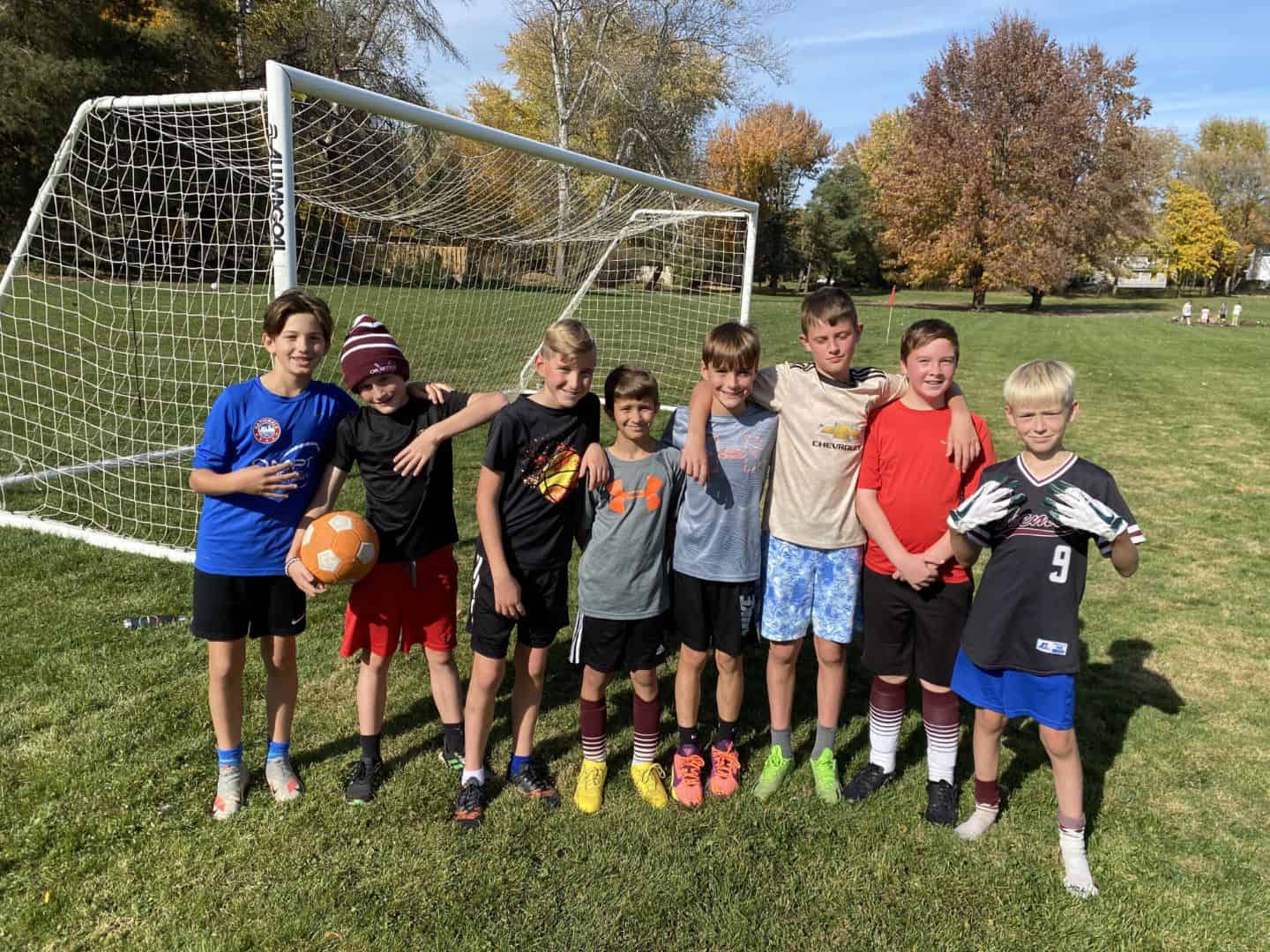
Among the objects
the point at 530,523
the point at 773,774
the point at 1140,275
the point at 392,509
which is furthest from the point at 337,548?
the point at 1140,275

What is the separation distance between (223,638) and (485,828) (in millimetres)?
1125

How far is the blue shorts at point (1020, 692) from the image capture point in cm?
249

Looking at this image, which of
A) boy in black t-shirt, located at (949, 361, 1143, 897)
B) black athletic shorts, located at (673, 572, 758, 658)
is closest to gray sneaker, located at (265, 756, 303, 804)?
black athletic shorts, located at (673, 572, 758, 658)

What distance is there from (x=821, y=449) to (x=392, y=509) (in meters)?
1.56

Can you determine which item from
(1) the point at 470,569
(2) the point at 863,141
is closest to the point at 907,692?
(1) the point at 470,569

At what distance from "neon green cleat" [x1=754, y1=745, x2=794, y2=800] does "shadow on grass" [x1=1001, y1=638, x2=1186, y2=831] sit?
84cm

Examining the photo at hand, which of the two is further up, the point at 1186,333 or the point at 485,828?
the point at 1186,333

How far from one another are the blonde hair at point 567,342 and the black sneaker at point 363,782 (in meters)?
1.70

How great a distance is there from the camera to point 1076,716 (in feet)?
11.8

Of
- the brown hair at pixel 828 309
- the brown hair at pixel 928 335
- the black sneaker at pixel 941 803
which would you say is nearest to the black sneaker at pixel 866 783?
the black sneaker at pixel 941 803

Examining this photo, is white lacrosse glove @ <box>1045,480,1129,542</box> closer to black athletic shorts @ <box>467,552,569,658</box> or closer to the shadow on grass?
the shadow on grass

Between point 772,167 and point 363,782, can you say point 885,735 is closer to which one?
point 363,782

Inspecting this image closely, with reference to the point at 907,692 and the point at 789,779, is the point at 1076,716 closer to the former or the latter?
the point at 907,692

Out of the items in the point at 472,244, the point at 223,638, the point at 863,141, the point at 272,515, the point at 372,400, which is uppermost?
the point at 863,141
